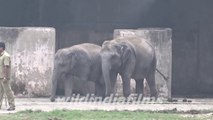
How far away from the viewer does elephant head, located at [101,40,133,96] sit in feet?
70.6

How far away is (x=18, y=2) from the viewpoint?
92.2ft

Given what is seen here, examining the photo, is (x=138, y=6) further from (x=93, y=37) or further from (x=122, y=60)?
(x=122, y=60)

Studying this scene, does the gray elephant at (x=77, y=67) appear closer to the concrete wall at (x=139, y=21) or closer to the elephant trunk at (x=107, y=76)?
the elephant trunk at (x=107, y=76)

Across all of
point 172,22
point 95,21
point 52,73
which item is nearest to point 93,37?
point 95,21

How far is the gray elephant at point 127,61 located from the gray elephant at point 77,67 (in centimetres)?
64

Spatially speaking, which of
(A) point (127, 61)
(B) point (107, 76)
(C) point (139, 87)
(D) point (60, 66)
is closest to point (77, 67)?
(D) point (60, 66)

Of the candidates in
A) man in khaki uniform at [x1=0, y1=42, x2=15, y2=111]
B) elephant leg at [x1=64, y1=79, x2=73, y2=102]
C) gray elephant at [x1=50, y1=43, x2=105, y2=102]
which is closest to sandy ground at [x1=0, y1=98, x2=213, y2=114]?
man in khaki uniform at [x1=0, y1=42, x2=15, y2=111]

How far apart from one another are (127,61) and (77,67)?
1.41m

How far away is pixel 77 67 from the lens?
22297mm

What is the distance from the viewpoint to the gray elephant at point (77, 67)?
72.4ft

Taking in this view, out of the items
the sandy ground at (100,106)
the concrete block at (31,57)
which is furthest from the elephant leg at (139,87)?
the concrete block at (31,57)

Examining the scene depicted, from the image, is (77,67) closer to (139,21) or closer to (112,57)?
(112,57)

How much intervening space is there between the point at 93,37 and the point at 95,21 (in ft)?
1.81

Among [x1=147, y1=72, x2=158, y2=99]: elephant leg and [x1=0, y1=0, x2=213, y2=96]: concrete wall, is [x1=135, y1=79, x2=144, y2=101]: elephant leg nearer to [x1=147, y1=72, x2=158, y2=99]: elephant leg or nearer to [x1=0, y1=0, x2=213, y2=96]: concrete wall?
[x1=147, y1=72, x2=158, y2=99]: elephant leg
